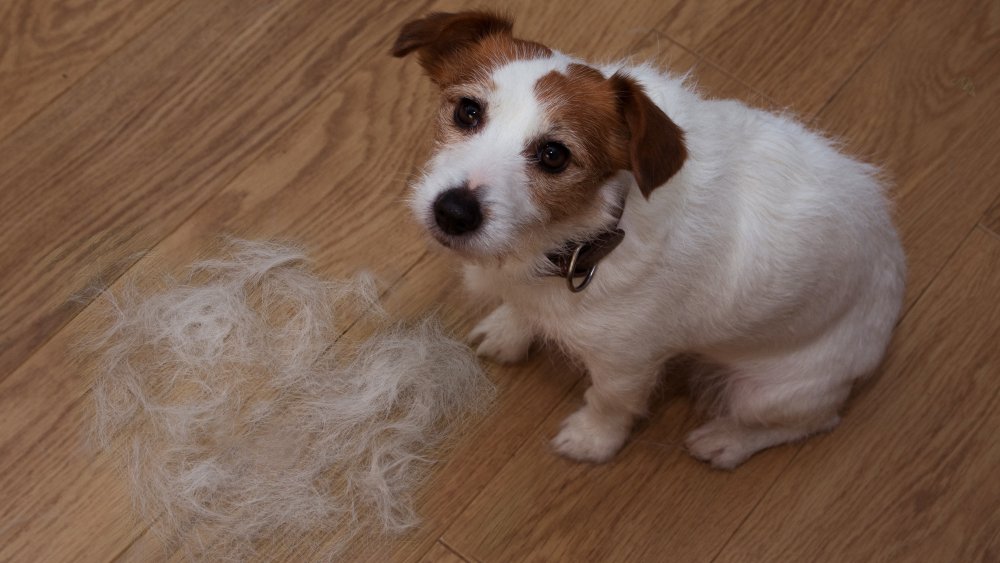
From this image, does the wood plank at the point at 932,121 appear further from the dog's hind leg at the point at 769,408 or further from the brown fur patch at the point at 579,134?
the brown fur patch at the point at 579,134

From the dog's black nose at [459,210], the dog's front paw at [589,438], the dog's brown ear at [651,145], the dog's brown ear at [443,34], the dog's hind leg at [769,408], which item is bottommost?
the dog's front paw at [589,438]

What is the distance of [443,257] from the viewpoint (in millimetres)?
2070

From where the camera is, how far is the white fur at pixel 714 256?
56.7 inches

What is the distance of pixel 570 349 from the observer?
1.70m

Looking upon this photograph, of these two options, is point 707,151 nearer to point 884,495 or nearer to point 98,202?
point 884,495

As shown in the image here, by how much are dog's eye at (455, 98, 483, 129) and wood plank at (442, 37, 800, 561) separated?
744mm

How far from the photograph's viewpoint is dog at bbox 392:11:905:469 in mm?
1396

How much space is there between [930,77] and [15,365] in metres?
1.97

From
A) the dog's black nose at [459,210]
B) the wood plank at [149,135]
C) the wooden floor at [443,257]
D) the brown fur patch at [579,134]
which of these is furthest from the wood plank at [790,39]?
the dog's black nose at [459,210]

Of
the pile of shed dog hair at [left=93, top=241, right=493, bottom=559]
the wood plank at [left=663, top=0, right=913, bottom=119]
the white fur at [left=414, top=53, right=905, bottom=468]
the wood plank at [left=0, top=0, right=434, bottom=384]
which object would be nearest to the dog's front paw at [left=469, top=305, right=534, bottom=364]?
the pile of shed dog hair at [left=93, top=241, right=493, bottom=559]

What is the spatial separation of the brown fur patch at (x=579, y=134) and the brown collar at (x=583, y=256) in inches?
2.7

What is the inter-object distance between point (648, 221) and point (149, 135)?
46.5 inches

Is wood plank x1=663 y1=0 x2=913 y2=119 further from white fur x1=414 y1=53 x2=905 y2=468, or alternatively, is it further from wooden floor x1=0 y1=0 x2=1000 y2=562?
white fur x1=414 y1=53 x2=905 y2=468

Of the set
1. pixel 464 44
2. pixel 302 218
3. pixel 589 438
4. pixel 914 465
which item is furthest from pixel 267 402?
pixel 914 465
